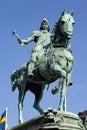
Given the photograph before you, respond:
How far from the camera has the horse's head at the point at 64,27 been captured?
60.7 ft

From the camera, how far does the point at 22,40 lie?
20750 millimetres

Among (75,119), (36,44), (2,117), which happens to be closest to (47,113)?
(75,119)

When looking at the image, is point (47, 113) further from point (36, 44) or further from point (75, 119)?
point (36, 44)

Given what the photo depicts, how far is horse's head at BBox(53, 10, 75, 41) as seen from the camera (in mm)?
18516

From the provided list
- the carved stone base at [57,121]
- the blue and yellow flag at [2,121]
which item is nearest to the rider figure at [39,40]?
the carved stone base at [57,121]

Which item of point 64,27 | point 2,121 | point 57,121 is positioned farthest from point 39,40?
point 2,121

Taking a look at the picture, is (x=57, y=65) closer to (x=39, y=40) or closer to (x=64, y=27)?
(x=64, y=27)

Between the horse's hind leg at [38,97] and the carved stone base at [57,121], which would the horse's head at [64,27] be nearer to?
the horse's hind leg at [38,97]

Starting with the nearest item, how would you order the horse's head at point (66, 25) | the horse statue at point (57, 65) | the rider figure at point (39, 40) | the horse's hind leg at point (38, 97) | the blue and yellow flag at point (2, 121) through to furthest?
the horse statue at point (57, 65) < the horse's head at point (66, 25) < the rider figure at point (39, 40) < the horse's hind leg at point (38, 97) < the blue and yellow flag at point (2, 121)

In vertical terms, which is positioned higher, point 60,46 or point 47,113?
point 60,46

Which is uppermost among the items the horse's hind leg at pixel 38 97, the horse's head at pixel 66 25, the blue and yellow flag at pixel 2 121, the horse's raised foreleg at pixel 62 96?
the blue and yellow flag at pixel 2 121

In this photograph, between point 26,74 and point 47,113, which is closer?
point 47,113

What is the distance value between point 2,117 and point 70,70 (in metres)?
14.4

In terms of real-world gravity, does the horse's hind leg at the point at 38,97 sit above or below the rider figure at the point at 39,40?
below
